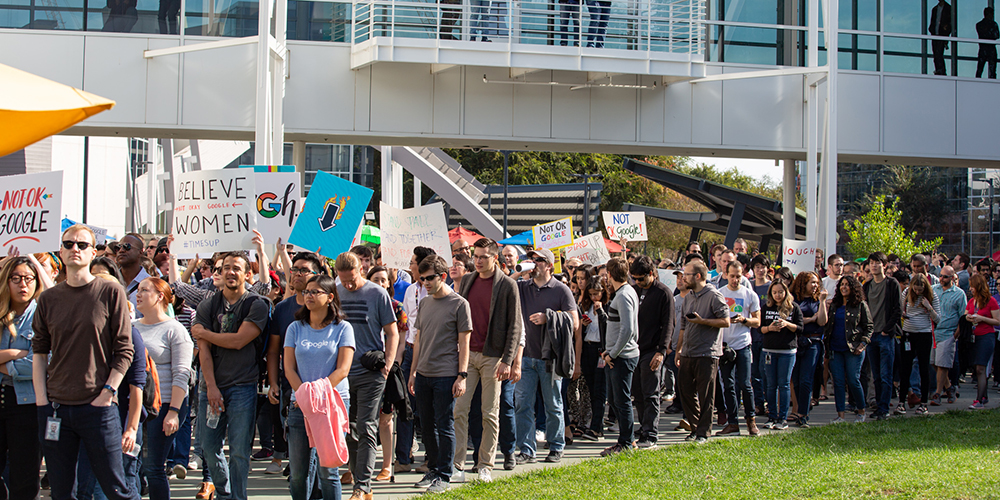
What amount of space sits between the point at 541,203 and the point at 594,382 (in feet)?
103

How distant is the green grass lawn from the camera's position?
269 inches

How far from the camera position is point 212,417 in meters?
6.35

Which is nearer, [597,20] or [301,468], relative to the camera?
[301,468]

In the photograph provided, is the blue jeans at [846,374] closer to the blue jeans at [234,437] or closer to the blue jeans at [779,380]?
the blue jeans at [779,380]

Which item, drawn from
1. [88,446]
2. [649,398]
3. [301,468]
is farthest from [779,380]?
[88,446]

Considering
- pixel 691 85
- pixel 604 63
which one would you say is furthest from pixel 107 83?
pixel 691 85

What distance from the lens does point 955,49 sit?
20422mm

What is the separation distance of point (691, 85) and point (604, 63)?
2.43 m

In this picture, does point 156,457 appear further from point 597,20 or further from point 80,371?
point 597,20

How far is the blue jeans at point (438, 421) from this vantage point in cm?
745

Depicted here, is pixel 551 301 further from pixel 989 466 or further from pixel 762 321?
pixel 989 466

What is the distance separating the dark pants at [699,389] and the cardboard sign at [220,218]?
15.5 ft

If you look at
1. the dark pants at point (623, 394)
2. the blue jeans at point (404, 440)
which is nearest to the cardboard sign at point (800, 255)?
the dark pants at point (623, 394)

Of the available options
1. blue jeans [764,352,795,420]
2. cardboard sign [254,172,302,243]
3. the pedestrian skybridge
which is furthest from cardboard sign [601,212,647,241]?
cardboard sign [254,172,302,243]
